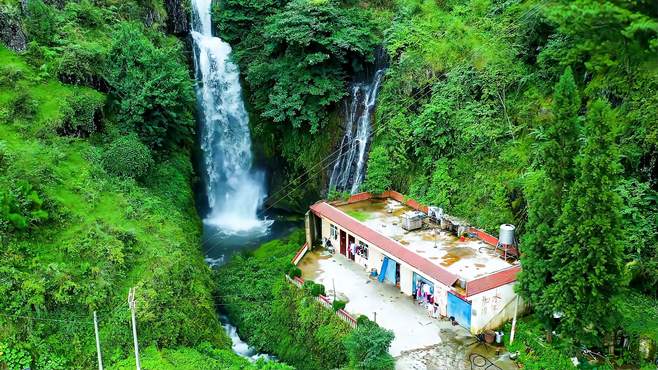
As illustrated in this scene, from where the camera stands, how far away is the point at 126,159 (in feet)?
84.1

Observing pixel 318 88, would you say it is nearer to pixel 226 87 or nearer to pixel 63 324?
pixel 226 87

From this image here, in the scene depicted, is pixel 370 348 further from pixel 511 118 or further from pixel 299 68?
pixel 299 68

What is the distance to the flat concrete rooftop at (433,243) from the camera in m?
20.8

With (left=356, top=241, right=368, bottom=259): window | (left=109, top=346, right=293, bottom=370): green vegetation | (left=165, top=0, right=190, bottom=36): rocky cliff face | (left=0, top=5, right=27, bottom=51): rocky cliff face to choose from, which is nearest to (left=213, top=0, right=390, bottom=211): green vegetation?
(left=165, top=0, right=190, bottom=36): rocky cliff face

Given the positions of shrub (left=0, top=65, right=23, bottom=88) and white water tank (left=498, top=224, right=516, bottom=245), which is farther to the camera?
shrub (left=0, top=65, right=23, bottom=88)

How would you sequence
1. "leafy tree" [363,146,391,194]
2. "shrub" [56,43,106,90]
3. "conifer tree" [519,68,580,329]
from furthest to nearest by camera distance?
"shrub" [56,43,106,90]
"leafy tree" [363,146,391,194]
"conifer tree" [519,68,580,329]

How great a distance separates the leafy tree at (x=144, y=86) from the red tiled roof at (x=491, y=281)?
634 inches

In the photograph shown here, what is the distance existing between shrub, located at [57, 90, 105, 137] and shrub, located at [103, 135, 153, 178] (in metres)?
1.94

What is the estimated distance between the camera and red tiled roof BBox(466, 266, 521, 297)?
19391 mm

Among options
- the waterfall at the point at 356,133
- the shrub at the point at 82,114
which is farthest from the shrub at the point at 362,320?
the shrub at the point at 82,114

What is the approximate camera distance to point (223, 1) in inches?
1364

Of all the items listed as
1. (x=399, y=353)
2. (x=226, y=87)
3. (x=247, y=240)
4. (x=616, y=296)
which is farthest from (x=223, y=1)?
(x=616, y=296)

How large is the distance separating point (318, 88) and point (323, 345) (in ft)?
44.4

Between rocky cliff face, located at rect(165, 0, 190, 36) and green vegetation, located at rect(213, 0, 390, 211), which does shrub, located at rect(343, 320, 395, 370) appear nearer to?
green vegetation, located at rect(213, 0, 390, 211)
